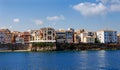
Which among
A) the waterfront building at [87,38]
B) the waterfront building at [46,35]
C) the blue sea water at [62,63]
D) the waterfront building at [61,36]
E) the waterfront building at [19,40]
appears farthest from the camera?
the waterfront building at [87,38]

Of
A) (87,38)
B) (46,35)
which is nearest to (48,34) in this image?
(46,35)

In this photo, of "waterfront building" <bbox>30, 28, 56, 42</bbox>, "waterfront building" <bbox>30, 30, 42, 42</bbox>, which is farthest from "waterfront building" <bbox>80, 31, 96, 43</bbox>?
"waterfront building" <bbox>30, 30, 42, 42</bbox>

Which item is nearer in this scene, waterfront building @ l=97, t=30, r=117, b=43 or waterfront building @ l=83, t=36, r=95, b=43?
waterfront building @ l=83, t=36, r=95, b=43

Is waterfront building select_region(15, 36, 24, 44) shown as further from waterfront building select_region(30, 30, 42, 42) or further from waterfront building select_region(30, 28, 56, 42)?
waterfront building select_region(30, 28, 56, 42)

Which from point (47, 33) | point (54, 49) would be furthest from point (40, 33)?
point (54, 49)

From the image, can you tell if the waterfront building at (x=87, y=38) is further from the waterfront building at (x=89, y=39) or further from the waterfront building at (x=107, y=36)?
the waterfront building at (x=107, y=36)

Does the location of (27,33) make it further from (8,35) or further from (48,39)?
(48,39)

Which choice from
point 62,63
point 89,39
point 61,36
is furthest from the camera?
point 89,39

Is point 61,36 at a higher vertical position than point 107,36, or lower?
lower

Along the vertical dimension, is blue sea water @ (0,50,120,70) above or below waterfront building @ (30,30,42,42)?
below

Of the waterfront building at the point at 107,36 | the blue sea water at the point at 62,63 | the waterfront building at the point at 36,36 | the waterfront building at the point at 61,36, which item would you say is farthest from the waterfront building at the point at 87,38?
the blue sea water at the point at 62,63

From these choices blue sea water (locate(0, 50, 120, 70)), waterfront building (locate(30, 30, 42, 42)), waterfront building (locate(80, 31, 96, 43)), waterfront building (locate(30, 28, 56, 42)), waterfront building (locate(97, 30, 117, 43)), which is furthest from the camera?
waterfront building (locate(97, 30, 117, 43))

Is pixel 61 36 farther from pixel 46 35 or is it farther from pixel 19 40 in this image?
pixel 19 40

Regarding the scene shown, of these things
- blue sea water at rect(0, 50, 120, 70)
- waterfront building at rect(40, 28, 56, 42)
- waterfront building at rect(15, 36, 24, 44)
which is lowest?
blue sea water at rect(0, 50, 120, 70)
